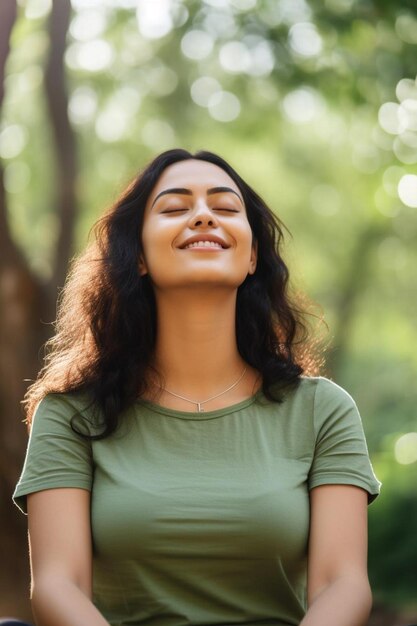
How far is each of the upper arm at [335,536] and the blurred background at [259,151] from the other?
997mm

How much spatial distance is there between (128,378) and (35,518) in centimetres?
49

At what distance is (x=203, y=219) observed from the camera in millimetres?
3098

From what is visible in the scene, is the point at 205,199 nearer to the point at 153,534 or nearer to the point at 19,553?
the point at 153,534

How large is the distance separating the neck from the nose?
0.63 feet

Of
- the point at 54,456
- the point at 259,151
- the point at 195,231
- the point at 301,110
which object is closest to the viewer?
the point at 54,456

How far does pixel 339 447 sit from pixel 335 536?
25 centimetres

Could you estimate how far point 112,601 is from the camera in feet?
9.70

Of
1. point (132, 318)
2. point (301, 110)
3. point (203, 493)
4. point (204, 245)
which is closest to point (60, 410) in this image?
point (132, 318)

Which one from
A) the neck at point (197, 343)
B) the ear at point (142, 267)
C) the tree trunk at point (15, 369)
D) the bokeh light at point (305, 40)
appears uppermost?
the bokeh light at point (305, 40)

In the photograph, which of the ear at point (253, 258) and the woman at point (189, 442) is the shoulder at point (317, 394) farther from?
the ear at point (253, 258)

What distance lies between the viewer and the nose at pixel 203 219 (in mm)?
3098

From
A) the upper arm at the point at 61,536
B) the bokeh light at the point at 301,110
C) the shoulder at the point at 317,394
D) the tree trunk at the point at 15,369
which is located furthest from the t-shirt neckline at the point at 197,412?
the bokeh light at the point at 301,110

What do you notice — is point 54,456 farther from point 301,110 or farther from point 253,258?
point 301,110

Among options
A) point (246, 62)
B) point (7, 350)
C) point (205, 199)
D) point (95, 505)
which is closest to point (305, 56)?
point (246, 62)
